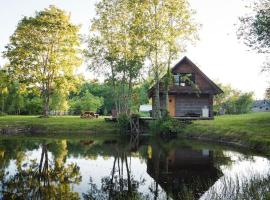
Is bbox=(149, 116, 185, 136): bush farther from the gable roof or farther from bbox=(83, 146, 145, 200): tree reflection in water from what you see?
bbox=(83, 146, 145, 200): tree reflection in water

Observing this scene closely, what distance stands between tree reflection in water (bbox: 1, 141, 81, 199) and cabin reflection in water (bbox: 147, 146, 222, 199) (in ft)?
11.4

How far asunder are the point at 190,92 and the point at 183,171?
3078cm

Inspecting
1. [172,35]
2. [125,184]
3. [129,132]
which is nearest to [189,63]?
[172,35]

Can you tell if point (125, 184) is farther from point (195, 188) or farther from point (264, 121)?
point (264, 121)

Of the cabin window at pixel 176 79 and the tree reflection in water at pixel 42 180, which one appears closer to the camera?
the tree reflection in water at pixel 42 180

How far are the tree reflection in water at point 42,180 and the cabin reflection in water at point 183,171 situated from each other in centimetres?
347

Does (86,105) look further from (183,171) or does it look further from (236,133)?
(183,171)

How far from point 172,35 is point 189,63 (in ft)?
29.1

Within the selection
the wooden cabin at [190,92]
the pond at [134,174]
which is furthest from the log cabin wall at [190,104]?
the pond at [134,174]

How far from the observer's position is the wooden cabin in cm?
4731

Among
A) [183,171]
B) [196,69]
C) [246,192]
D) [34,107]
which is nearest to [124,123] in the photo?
[196,69]

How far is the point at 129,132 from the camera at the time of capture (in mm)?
43000

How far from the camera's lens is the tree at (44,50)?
51.7 meters

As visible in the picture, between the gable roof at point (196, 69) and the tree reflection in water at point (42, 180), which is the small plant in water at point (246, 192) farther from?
the gable roof at point (196, 69)
